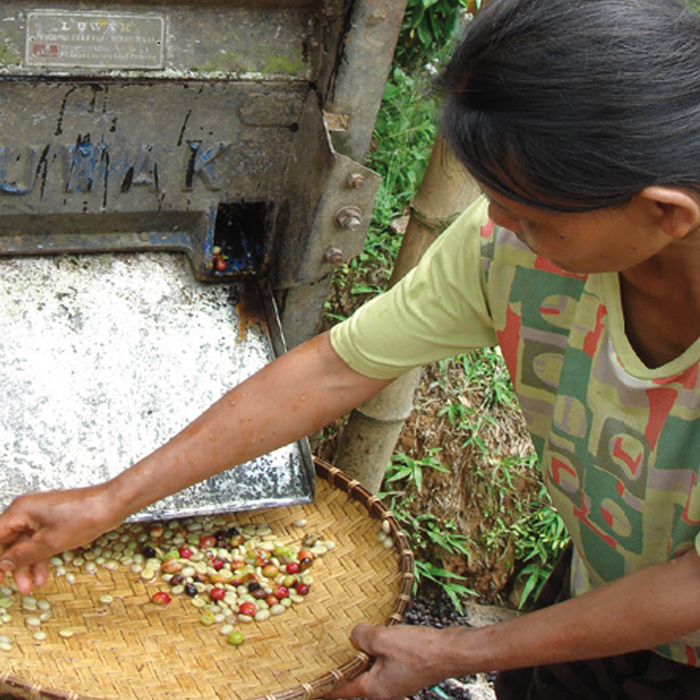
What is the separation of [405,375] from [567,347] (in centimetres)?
114

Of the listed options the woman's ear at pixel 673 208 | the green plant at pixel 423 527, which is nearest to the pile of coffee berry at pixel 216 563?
the green plant at pixel 423 527

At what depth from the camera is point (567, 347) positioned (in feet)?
6.09

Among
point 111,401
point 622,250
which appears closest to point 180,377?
point 111,401

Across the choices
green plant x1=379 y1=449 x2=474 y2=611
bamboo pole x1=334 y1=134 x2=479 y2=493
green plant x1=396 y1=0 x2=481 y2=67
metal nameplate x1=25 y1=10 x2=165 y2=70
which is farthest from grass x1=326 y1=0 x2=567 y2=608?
metal nameplate x1=25 y1=10 x2=165 y2=70

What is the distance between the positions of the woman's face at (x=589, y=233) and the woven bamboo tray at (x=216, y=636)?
994mm

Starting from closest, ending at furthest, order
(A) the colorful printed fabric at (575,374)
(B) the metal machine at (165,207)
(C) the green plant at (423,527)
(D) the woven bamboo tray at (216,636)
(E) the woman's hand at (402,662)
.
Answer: (A) the colorful printed fabric at (575,374) < (E) the woman's hand at (402,662) < (D) the woven bamboo tray at (216,636) < (B) the metal machine at (165,207) < (C) the green plant at (423,527)

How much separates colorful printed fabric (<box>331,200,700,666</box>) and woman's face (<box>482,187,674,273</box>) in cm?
22

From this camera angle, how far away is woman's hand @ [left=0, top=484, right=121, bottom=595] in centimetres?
200

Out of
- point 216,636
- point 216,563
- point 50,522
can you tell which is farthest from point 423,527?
point 50,522

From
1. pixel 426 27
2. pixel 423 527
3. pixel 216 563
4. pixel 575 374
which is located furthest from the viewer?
pixel 426 27

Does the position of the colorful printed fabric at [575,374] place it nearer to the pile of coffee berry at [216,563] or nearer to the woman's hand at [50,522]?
the woman's hand at [50,522]

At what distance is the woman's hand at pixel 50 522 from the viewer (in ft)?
6.55

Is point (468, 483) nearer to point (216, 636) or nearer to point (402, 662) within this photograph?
point (216, 636)

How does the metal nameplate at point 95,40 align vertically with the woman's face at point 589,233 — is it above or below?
below
